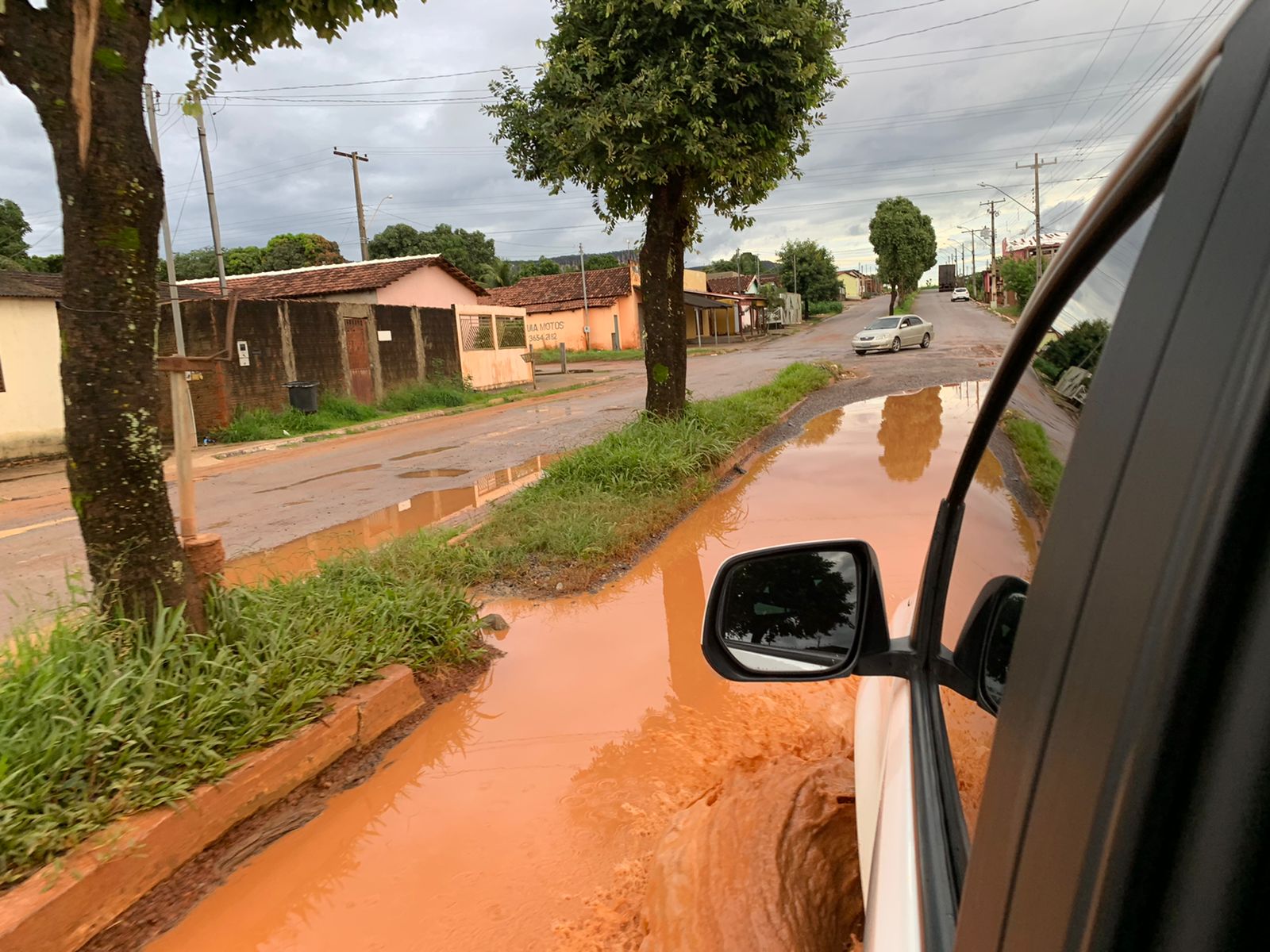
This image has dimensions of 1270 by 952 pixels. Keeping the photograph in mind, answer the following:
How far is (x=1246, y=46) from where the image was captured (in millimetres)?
569

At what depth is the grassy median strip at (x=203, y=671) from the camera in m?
2.69

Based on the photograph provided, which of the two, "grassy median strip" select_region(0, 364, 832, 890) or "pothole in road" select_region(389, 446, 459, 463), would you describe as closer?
"grassy median strip" select_region(0, 364, 832, 890)

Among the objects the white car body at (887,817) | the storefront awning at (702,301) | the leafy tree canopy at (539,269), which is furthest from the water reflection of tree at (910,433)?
the leafy tree canopy at (539,269)

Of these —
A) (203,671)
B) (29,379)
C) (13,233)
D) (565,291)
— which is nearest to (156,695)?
(203,671)

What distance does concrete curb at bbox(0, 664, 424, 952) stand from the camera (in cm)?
243

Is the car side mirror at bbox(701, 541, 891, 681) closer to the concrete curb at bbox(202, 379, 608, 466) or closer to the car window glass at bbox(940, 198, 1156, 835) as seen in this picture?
the car window glass at bbox(940, 198, 1156, 835)

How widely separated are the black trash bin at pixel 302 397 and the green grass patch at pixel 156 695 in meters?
13.1

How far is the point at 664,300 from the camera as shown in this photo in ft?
33.4

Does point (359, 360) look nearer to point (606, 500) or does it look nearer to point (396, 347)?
point (396, 347)

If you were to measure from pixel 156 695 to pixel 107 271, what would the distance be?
153 centimetres

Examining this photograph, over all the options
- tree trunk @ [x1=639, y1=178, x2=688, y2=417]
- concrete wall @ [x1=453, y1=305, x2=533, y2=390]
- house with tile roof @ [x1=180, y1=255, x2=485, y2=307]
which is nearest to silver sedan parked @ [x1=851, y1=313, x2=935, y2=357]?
concrete wall @ [x1=453, y1=305, x2=533, y2=390]

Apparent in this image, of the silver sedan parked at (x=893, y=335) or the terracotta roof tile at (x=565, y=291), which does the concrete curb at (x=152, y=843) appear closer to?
the silver sedan parked at (x=893, y=335)

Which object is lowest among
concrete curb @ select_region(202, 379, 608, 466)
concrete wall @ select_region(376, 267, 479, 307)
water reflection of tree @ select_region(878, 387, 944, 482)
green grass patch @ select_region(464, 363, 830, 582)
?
concrete curb @ select_region(202, 379, 608, 466)

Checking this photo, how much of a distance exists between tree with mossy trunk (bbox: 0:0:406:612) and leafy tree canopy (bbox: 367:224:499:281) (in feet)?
158
